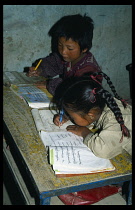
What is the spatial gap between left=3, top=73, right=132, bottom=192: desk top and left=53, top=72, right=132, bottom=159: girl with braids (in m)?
0.09

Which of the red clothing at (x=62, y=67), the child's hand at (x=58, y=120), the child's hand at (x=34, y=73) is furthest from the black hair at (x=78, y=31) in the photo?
the child's hand at (x=58, y=120)

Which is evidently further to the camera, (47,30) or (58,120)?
(47,30)

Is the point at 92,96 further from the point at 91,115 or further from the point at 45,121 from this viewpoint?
the point at 45,121

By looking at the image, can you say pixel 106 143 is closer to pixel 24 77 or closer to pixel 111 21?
pixel 24 77

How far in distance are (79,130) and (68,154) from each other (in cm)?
26

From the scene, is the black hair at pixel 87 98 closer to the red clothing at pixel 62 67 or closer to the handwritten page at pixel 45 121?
the handwritten page at pixel 45 121

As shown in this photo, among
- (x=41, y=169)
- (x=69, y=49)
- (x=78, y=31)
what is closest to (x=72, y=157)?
(x=41, y=169)

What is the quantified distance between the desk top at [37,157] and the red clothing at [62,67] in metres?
0.45

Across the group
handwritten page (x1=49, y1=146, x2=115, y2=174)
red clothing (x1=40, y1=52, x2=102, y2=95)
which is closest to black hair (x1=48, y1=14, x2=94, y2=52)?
red clothing (x1=40, y1=52, x2=102, y2=95)

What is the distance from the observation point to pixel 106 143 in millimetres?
1192

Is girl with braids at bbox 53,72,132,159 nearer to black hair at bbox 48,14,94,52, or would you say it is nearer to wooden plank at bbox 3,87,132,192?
wooden plank at bbox 3,87,132,192

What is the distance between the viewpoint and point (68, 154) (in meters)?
1.14
